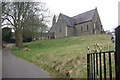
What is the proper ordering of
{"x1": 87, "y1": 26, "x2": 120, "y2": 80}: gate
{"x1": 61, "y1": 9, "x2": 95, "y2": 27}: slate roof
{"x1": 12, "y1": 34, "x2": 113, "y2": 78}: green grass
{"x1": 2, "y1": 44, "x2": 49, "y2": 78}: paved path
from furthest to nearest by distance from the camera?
{"x1": 61, "y1": 9, "x2": 95, "y2": 27}: slate roof → {"x1": 2, "y1": 44, "x2": 49, "y2": 78}: paved path → {"x1": 12, "y1": 34, "x2": 113, "y2": 78}: green grass → {"x1": 87, "y1": 26, "x2": 120, "y2": 80}: gate

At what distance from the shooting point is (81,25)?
102 ft

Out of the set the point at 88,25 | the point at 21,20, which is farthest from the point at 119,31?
the point at 88,25

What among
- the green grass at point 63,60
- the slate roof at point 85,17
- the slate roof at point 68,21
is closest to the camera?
→ the green grass at point 63,60

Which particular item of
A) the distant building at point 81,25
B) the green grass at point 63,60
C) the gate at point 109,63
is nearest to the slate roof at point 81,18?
the distant building at point 81,25

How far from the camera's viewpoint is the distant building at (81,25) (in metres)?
29.2

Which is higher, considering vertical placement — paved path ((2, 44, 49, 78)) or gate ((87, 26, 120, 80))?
gate ((87, 26, 120, 80))

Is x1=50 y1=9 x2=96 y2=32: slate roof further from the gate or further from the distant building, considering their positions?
the gate

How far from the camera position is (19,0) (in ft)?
53.5

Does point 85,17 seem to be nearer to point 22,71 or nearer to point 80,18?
point 80,18

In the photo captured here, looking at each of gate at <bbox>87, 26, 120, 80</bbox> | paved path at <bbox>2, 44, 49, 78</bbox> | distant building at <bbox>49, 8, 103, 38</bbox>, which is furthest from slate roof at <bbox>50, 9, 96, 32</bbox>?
gate at <bbox>87, 26, 120, 80</bbox>

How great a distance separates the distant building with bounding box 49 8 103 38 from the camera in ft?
95.9

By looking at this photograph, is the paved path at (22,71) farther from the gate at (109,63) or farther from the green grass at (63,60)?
the gate at (109,63)

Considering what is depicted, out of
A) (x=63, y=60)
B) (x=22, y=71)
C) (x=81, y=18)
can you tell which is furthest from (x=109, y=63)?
(x=81, y=18)

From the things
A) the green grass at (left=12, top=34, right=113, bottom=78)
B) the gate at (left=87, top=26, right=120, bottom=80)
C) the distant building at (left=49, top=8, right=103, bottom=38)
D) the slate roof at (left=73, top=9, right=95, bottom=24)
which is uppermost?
the slate roof at (left=73, top=9, right=95, bottom=24)
